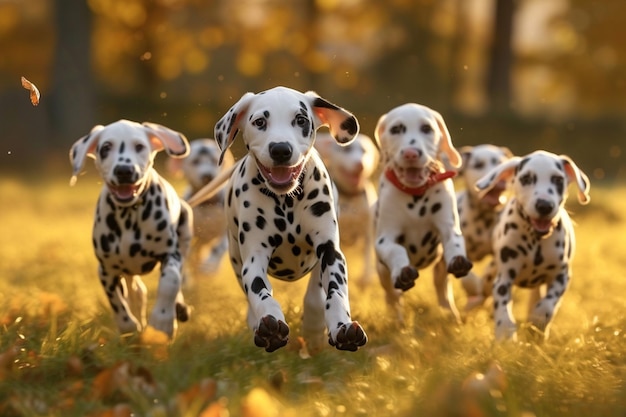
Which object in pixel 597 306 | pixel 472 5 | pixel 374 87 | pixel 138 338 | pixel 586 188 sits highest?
pixel 586 188

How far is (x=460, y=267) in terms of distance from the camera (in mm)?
6527

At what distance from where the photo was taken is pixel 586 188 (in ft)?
23.2

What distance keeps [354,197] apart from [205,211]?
1473 millimetres

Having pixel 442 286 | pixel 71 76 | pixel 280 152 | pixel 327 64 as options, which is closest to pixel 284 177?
pixel 280 152

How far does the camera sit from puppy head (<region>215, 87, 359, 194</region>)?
5.41m

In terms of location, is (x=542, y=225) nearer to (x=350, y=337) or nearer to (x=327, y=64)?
(x=350, y=337)

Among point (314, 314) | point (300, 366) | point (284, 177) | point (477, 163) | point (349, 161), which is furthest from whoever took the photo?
point (349, 161)

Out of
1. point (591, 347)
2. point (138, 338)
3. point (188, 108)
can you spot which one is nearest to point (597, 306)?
point (591, 347)

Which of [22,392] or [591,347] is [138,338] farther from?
[591,347]

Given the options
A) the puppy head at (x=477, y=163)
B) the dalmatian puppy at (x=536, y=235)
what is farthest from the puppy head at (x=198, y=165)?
the dalmatian puppy at (x=536, y=235)

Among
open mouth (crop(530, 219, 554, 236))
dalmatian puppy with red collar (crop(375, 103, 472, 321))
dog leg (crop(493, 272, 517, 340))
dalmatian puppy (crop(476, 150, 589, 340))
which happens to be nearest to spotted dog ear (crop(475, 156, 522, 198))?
dalmatian puppy (crop(476, 150, 589, 340))

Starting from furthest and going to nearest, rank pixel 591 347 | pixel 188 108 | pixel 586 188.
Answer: pixel 188 108 → pixel 586 188 → pixel 591 347

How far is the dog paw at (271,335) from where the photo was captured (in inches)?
201

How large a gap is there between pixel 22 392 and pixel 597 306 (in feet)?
15.9
